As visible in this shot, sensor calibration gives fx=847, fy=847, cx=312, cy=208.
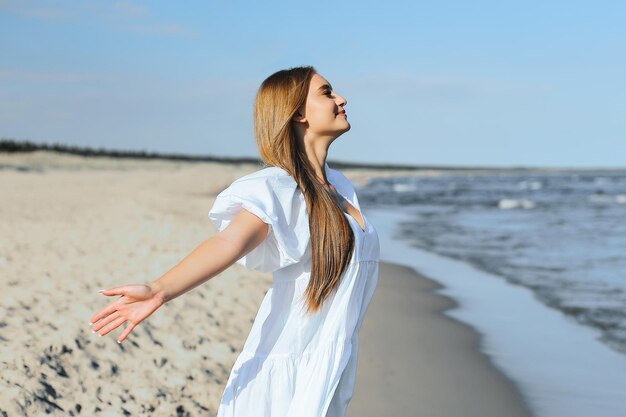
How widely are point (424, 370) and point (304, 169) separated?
3.72 meters

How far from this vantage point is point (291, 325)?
233cm

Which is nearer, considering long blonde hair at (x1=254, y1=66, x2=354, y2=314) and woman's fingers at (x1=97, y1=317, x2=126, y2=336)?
woman's fingers at (x1=97, y1=317, x2=126, y2=336)

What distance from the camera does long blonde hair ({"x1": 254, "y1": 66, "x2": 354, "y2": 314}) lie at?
2.25 metres

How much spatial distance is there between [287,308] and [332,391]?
0.26 metres

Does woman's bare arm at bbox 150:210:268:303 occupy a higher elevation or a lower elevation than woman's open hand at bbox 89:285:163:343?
higher

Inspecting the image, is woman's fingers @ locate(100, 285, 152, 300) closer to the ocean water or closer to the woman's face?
the woman's face

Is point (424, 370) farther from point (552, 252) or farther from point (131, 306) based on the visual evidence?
point (552, 252)

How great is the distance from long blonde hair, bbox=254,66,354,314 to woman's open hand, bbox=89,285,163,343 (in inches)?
17.5

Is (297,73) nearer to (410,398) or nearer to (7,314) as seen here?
(410,398)

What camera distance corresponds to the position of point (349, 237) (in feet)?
7.48

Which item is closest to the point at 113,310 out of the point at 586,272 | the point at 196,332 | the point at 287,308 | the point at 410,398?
the point at 287,308

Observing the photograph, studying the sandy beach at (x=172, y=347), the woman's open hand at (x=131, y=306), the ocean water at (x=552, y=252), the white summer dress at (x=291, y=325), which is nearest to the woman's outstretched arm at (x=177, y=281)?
the woman's open hand at (x=131, y=306)

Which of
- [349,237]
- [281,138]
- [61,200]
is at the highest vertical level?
[281,138]

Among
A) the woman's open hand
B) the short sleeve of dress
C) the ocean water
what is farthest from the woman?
the ocean water
